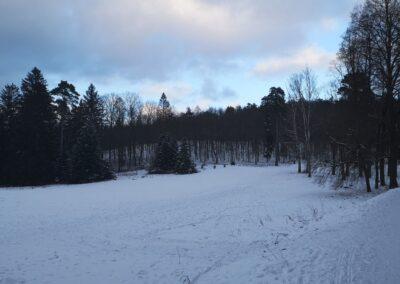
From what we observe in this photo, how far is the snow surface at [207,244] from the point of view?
819 centimetres

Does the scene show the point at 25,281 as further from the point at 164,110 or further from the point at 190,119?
the point at 164,110

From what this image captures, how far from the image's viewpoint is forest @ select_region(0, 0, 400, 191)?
20594 millimetres

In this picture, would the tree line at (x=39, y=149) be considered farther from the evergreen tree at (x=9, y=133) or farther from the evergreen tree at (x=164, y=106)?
the evergreen tree at (x=164, y=106)

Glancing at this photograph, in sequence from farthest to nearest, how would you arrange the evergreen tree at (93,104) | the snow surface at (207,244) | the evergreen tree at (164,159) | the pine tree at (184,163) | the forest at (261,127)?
the evergreen tree at (93,104)
the evergreen tree at (164,159)
the pine tree at (184,163)
the forest at (261,127)
the snow surface at (207,244)

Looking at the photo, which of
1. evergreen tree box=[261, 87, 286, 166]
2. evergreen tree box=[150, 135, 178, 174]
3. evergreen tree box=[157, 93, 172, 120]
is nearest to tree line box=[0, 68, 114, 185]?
evergreen tree box=[150, 135, 178, 174]

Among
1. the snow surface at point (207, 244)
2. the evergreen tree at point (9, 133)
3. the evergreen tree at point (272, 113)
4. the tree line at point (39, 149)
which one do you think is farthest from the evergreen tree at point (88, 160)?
the evergreen tree at point (272, 113)

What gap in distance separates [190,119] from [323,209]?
75.3m

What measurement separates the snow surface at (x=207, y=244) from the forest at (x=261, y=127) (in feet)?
16.4

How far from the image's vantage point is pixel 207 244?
1228 centimetres

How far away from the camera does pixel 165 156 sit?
173ft

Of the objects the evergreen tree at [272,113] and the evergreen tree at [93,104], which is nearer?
the evergreen tree at [93,104]

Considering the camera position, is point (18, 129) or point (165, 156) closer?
point (18, 129)

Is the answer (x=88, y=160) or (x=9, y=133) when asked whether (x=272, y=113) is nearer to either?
(x=88, y=160)

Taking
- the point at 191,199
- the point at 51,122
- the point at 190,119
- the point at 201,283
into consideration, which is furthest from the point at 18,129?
the point at 190,119
